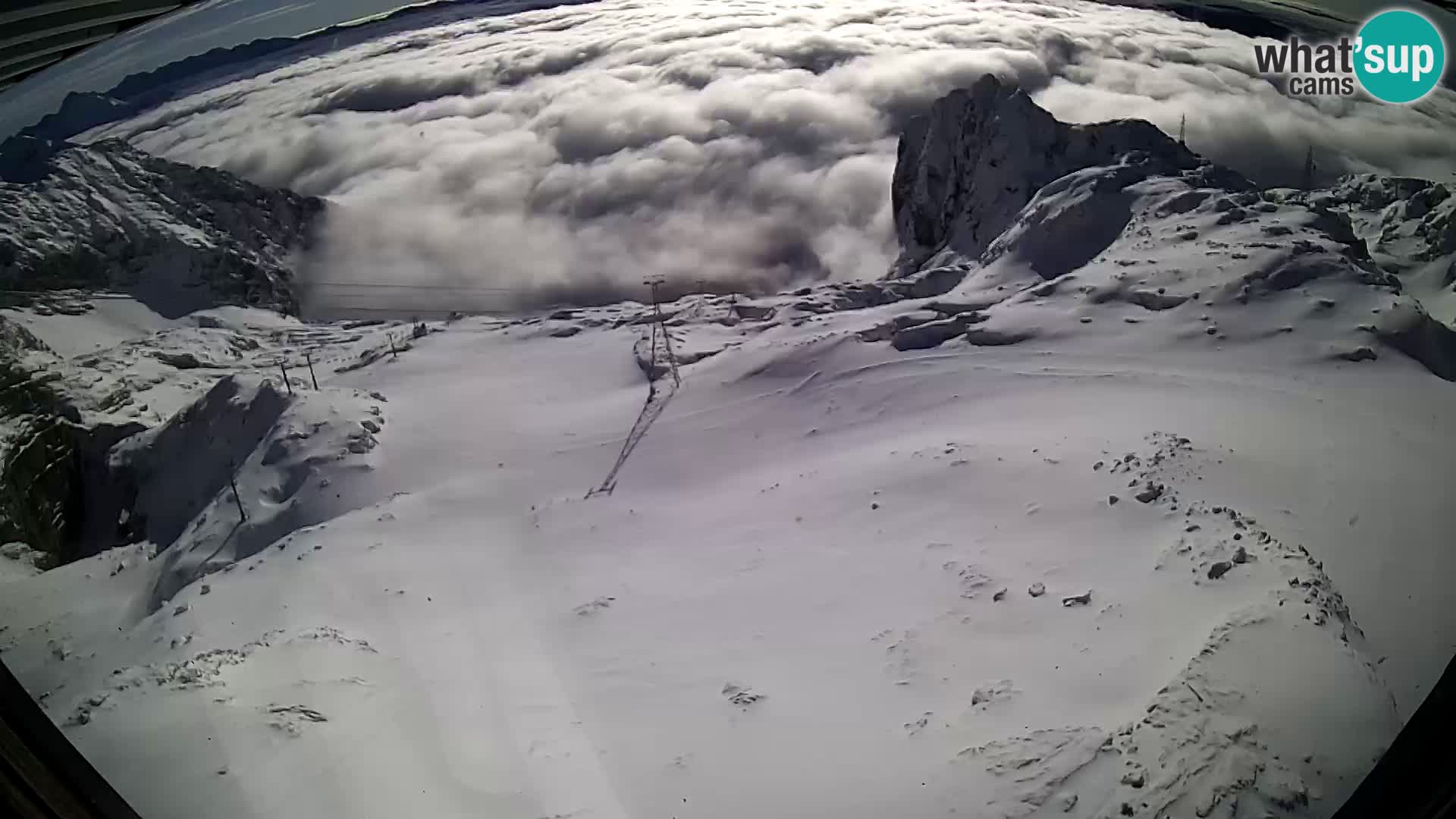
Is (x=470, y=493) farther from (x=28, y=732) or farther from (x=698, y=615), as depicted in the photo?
(x=28, y=732)

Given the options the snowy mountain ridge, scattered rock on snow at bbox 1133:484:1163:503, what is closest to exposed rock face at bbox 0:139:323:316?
scattered rock on snow at bbox 1133:484:1163:503

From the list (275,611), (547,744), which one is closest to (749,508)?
(547,744)

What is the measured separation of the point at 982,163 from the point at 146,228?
15.8 meters

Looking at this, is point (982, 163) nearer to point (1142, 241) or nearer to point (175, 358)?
point (1142, 241)

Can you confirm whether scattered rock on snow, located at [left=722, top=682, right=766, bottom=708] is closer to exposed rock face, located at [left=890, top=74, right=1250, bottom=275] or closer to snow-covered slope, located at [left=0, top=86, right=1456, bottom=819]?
snow-covered slope, located at [left=0, top=86, right=1456, bottom=819]

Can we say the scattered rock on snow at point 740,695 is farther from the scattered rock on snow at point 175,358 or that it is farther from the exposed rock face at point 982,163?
the exposed rock face at point 982,163

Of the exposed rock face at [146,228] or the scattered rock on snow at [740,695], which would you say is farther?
the exposed rock face at [146,228]

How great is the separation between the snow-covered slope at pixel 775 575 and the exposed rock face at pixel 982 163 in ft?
13.4

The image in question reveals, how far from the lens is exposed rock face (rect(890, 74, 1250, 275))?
39.6 feet

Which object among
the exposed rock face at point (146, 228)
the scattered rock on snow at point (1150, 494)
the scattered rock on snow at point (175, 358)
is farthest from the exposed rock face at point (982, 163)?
the scattered rock on snow at point (175, 358)

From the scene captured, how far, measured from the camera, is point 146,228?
Answer: 20.9ft

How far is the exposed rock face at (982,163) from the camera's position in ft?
39.6

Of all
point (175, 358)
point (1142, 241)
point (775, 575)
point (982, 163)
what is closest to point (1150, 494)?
point (775, 575)

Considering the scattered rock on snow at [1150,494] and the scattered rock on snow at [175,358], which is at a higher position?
the scattered rock on snow at [175,358]
